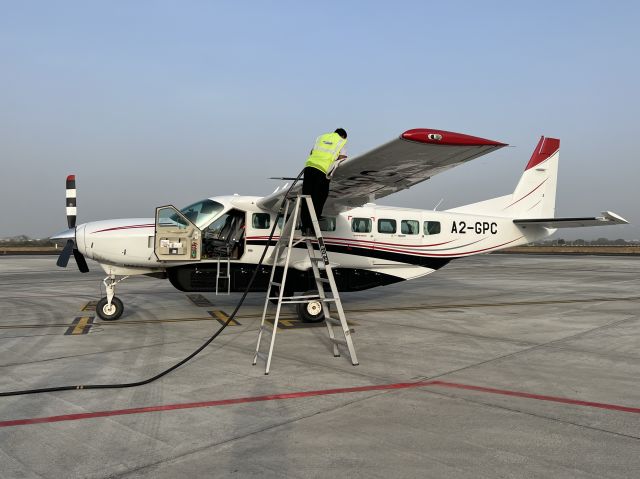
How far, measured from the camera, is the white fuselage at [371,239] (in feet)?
33.2

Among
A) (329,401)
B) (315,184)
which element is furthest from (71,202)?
(329,401)

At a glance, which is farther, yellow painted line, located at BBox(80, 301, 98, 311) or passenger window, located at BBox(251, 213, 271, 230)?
yellow painted line, located at BBox(80, 301, 98, 311)

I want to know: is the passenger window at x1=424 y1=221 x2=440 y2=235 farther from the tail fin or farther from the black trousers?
the black trousers

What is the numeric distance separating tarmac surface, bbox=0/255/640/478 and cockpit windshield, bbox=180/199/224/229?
86.3 inches

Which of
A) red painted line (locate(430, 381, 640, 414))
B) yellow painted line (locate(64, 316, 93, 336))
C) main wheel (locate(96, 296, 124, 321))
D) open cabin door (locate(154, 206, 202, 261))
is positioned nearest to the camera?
red painted line (locate(430, 381, 640, 414))

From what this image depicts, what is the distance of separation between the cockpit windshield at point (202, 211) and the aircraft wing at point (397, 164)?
1.00 meters

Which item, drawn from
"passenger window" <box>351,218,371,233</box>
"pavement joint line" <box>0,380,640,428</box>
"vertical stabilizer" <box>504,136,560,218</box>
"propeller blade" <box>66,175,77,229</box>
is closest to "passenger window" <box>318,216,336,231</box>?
"passenger window" <box>351,218,371,233</box>

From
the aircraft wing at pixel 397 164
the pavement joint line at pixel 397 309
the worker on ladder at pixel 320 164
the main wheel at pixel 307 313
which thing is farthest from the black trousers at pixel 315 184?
the pavement joint line at pixel 397 309

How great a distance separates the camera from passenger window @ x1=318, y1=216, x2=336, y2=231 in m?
11.4

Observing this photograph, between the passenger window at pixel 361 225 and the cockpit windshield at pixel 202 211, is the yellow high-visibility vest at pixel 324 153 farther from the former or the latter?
the passenger window at pixel 361 225

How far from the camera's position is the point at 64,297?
1488cm

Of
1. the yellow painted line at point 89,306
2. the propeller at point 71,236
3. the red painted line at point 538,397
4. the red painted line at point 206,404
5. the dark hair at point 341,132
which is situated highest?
the dark hair at point 341,132

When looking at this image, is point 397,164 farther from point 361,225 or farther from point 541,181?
point 541,181

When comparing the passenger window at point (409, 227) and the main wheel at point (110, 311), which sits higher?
the passenger window at point (409, 227)
